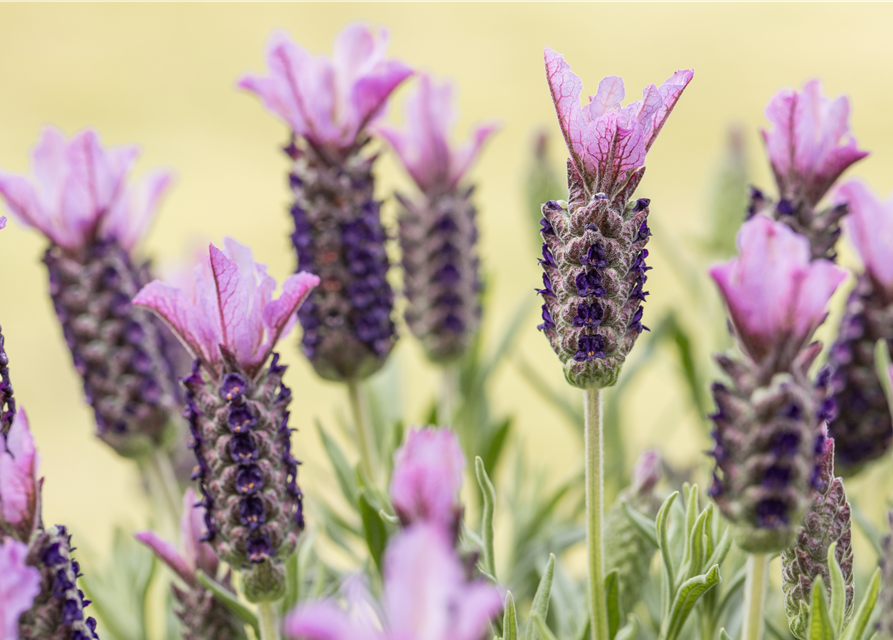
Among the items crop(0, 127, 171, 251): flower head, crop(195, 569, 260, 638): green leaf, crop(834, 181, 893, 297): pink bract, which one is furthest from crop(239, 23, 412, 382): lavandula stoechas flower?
crop(834, 181, 893, 297): pink bract

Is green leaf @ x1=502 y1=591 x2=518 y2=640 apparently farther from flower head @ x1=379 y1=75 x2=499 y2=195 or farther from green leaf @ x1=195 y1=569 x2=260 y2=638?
flower head @ x1=379 y1=75 x2=499 y2=195

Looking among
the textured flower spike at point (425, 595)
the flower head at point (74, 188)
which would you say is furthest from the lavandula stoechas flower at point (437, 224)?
the textured flower spike at point (425, 595)

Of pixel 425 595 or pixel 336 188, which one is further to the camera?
pixel 336 188

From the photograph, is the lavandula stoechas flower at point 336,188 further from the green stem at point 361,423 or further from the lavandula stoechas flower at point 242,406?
the lavandula stoechas flower at point 242,406

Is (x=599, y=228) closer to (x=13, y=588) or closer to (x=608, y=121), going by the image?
(x=608, y=121)

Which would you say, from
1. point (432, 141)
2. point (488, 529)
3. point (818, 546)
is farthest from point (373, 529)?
point (432, 141)
